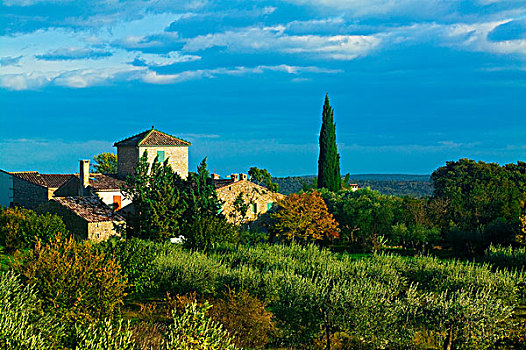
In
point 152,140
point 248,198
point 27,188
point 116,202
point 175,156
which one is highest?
point 152,140

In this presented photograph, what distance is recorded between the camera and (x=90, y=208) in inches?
1606

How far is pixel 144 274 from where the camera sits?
2617 centimetres

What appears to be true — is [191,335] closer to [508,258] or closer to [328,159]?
[508,258]

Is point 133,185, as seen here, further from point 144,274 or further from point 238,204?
point 144,274

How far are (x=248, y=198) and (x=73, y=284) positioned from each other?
27306 millimetres

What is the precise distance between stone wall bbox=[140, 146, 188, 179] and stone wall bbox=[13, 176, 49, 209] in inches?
409

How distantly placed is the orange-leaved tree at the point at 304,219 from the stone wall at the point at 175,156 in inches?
321

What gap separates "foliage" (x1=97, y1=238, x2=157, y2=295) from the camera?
84.9 feet

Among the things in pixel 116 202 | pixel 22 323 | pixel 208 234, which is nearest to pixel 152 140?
pixel 116 202

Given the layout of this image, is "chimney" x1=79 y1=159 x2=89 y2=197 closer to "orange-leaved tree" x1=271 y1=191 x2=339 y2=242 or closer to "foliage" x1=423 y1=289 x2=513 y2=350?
"orange-leaved tree" x1=271 y1=191 x2=339 y2=242

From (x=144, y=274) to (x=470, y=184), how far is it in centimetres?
4164

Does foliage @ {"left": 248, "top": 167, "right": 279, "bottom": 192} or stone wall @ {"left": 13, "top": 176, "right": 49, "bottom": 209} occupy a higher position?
foliage @ {"left": 248, "top": 167, "right": 279, "bottom": 192}

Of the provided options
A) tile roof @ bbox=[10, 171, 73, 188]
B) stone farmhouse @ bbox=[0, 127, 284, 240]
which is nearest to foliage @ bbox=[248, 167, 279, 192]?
stone farmhouse @ bbox=[0, 127, 284, 240]

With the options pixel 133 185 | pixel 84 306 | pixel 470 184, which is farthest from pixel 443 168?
pixel 84 306
